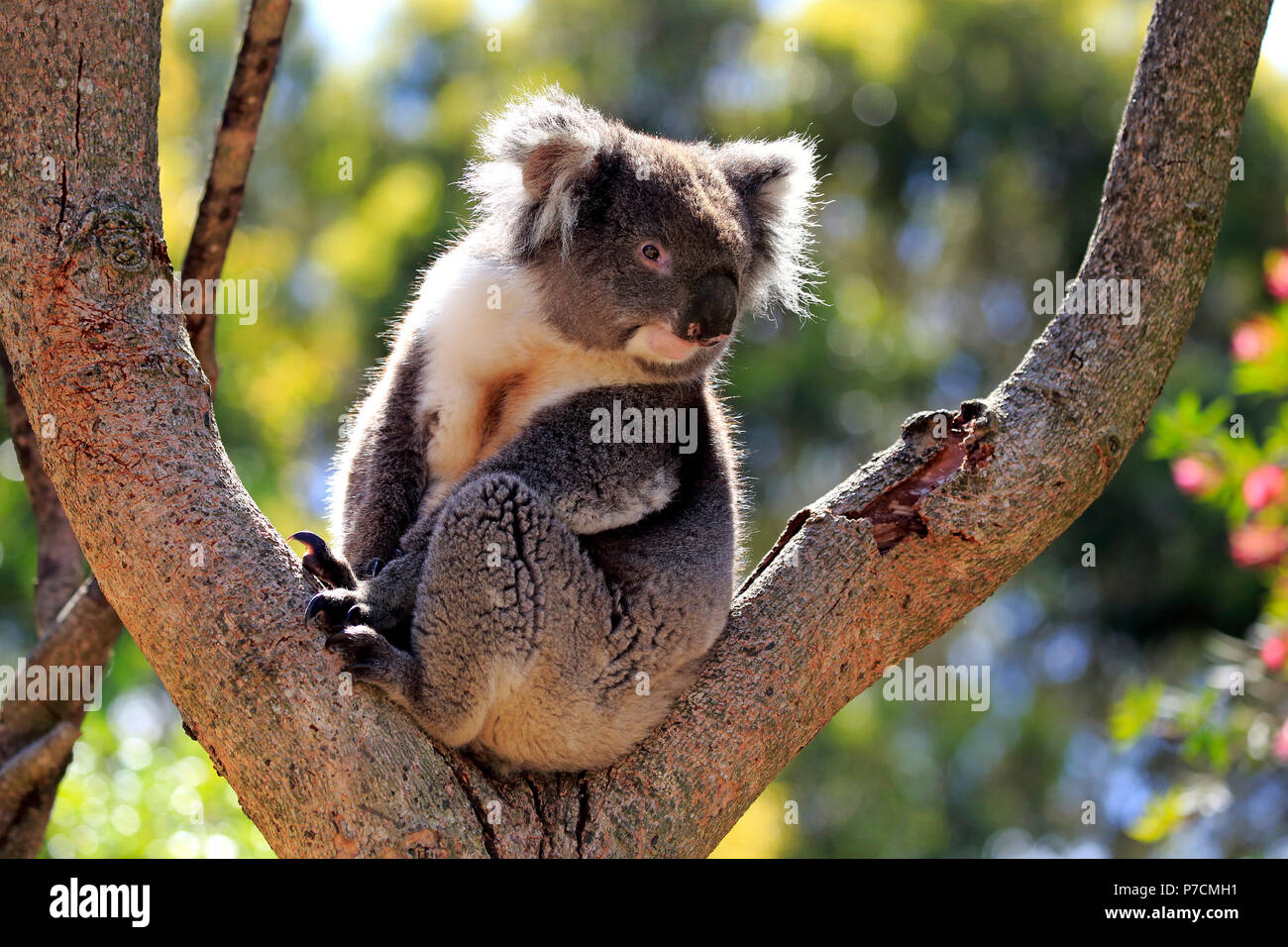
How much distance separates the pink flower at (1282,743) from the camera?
238 inches

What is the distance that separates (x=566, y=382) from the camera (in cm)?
450

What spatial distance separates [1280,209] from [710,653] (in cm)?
1815

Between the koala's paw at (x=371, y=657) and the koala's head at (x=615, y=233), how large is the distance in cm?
149

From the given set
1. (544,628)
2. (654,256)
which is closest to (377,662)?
(544,628)

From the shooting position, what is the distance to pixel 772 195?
498cm

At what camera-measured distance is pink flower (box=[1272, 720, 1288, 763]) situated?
6.05m

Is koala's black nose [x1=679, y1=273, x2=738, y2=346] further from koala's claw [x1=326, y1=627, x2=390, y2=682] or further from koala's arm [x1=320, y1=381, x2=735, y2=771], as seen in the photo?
koala's claw [x1=326, y1=627, x2=390, y2=682]

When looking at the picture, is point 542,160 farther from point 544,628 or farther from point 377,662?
point 377,662

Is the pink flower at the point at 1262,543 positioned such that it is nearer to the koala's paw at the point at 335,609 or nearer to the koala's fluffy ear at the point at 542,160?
the koala's fluffy ear at the point at 542,160

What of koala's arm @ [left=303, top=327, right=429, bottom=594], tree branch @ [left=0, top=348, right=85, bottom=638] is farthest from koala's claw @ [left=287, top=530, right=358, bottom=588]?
tree branch @ [left=0, top=348, right=85, bottom=638]

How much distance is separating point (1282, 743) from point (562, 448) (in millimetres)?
4098

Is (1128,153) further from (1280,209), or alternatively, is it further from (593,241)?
(1280,209)

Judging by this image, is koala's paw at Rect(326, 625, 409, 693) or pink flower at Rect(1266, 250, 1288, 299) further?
pink flower at Rect(1266, 250, 1288, 299)

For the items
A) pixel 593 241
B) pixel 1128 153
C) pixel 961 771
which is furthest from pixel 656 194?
pixel 961 771
